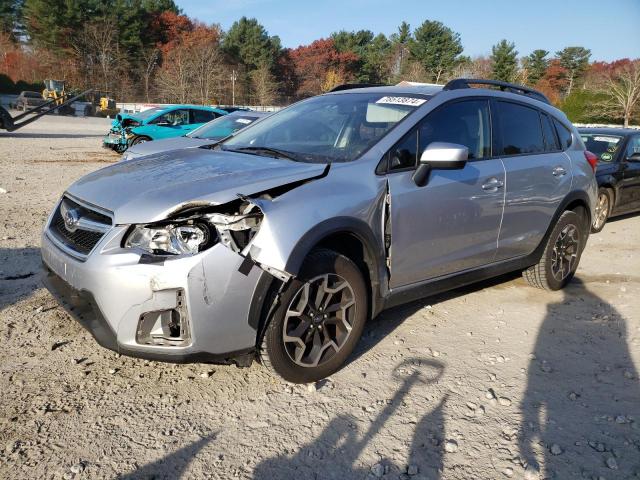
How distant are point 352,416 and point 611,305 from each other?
126 inches

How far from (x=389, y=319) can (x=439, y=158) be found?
1.48 meters

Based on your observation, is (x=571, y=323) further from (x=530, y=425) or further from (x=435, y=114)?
(x=435, y=114)

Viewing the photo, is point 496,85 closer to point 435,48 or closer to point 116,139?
point 116,139

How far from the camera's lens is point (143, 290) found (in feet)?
8.33

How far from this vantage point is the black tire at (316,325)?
9.29 ft

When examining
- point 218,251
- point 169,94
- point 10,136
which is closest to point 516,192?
point 218,251

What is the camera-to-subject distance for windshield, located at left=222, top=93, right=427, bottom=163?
346 centimetres

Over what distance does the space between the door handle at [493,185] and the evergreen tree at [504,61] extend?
60.6 meters

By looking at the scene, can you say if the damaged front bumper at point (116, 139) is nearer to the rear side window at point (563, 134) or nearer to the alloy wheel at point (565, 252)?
the rear side window at point (563, 134)

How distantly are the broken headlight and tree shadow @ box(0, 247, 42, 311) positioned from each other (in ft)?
6.43

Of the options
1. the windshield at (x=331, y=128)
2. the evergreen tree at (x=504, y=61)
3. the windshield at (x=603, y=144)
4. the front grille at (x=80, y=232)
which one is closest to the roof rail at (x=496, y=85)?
the windshield at (x=331, y=128)

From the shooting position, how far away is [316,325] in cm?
304

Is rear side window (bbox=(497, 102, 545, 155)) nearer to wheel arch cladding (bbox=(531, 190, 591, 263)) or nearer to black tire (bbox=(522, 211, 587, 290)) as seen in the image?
wheel arch cladding (bbox=(531, 190, 591, 263))

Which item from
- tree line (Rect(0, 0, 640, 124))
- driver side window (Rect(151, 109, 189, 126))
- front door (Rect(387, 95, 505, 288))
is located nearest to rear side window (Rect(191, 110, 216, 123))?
driver side window (Rect(151, 109, 189, 126))
